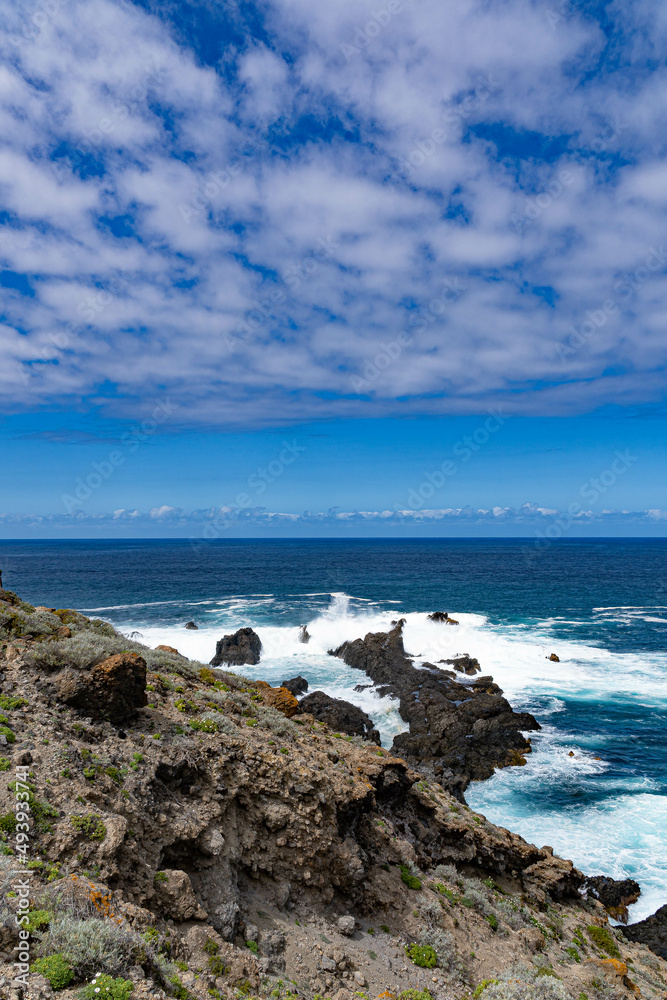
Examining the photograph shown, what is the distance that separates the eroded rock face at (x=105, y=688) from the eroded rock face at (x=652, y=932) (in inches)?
746

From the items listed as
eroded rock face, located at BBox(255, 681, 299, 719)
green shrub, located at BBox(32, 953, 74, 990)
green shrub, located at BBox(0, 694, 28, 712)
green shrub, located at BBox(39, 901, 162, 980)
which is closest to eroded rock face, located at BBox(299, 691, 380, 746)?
→ eroded rock face, located at BBox(255, 681, 299, 719)

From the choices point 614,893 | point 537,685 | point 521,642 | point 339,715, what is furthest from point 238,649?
point 614,893

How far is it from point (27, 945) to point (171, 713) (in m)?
7.19

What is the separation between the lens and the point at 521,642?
5462cm

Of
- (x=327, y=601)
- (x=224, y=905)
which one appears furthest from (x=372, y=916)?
(x=327, y=601)

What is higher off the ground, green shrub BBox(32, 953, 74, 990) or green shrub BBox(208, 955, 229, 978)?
green shrub BBox(32, 953, 74, 990)

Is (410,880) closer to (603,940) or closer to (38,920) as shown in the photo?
(603,940)

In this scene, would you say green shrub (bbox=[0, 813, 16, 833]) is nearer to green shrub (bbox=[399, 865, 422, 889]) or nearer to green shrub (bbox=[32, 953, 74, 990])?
green shrub (bbox=[32, 953, 74, 990])

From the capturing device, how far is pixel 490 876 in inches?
605

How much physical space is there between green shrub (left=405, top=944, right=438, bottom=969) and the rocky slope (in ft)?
0.10

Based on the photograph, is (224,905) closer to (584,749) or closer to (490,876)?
(490,876)

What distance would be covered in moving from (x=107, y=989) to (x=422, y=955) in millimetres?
7920

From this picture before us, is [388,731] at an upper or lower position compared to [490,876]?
lower

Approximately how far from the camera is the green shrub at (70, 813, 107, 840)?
9.27m
